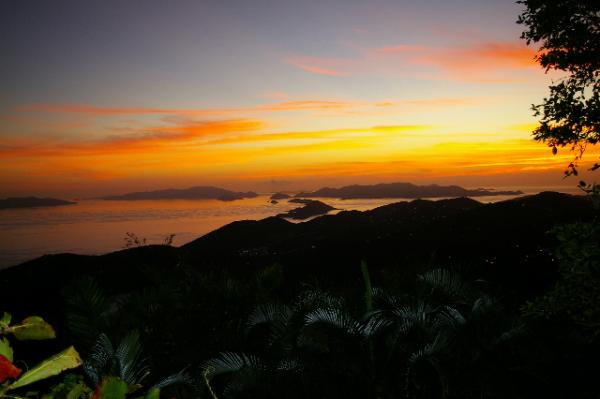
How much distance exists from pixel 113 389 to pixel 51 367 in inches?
7.9

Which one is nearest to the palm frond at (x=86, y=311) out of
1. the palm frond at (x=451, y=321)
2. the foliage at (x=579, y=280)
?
the palm frond at (x=451, y=321)

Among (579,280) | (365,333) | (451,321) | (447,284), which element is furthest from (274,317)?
(579,280)

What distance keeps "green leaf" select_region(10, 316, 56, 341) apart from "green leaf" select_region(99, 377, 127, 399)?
0.22 meters

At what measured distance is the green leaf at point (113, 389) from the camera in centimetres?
119

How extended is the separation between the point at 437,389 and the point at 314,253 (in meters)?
30.9

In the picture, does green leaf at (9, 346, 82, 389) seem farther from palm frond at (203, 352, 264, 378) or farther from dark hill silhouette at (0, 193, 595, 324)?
dark hill silhouette at (0, 193, 595, 324)

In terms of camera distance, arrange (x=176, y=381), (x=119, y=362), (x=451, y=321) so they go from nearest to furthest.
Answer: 1. (x=119, y=362)
2. (x=176, y=381)
3. (x=451, y=321)

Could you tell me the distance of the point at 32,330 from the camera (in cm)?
128

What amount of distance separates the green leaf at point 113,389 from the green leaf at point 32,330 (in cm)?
22

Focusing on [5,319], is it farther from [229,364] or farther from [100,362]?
[229,364]

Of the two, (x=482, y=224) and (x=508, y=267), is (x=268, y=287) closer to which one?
(x=508, y=267)

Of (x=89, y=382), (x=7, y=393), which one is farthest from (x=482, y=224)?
(x=7, y=393)

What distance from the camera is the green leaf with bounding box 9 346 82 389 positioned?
1.21m

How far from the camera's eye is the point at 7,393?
1.31 m
